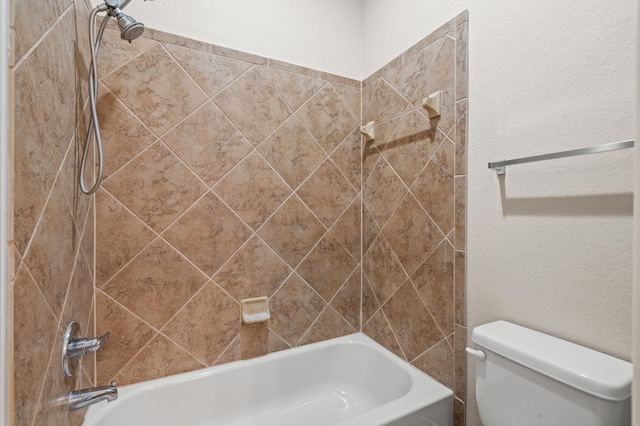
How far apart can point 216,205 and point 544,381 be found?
140 cm

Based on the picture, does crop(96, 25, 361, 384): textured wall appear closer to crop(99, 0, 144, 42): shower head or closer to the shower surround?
the shower surround

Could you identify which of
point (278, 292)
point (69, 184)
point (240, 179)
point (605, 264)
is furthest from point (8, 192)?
point (605, 264)

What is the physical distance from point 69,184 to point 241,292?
0.88 meters

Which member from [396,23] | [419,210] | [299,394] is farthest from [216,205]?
[396,23]

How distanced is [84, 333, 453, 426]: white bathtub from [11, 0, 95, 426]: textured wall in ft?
1.03

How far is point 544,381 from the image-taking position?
0.84m

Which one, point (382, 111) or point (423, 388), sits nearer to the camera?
point (423, 388)

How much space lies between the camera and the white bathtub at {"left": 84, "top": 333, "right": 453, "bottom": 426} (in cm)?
122

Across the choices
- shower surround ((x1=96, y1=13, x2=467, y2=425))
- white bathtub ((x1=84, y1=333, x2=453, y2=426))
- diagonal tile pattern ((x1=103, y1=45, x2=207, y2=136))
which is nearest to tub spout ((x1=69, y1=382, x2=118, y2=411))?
white bathtub ((x1=84, y1=333, x2=453, y2=426))

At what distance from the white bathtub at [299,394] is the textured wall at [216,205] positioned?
85mm

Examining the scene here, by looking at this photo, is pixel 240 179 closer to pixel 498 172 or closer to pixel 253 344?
pixel 253 344

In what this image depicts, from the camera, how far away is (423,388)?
131 cm

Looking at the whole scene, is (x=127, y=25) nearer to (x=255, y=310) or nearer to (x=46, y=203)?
(x=46, y=203)

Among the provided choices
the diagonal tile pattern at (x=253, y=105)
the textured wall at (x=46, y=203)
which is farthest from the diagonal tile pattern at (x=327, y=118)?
the textured wall at (x=46, y=203)
